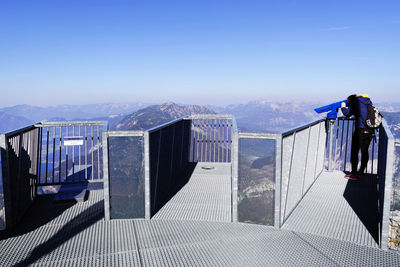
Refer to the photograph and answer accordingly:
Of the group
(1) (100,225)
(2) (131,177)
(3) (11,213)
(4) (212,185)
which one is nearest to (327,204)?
(4) (212,185)

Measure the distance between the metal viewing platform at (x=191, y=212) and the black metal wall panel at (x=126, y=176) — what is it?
0.05ft

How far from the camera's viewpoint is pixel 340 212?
4828 millimetres

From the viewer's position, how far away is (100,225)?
172 inches

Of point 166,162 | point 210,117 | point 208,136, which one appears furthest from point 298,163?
point 208,136

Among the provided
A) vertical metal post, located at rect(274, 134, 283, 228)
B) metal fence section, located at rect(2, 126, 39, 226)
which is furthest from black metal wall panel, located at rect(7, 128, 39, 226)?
vertical metal post, located at rect(274, 134, 283, 228)

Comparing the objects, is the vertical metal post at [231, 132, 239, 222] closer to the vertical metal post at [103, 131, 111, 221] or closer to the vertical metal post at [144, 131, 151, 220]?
the vertical metal post at [144, 131, 151, 220]

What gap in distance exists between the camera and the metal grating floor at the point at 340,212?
13.4 feet

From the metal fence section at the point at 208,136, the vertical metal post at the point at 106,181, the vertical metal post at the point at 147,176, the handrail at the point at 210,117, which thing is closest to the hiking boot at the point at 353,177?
the metal fence section at the point at 208,136

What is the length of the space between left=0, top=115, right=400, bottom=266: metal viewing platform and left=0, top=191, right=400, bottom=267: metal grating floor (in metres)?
0.01

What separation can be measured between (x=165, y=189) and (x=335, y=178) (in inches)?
150

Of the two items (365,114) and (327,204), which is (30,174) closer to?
(327,204)

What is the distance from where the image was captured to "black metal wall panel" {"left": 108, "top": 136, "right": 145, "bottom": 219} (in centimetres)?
444

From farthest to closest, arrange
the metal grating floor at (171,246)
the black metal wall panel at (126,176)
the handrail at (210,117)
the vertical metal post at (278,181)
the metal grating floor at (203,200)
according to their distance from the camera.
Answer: the handrail at (210,117), the metal grating floor at (203,200), the black metal wall panel at (126,176), the vertical metal post at (278,181), the metal grating floor at (171,246)

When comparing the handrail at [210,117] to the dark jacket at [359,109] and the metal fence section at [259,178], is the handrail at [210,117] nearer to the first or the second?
the dark jacket at [359,109]
